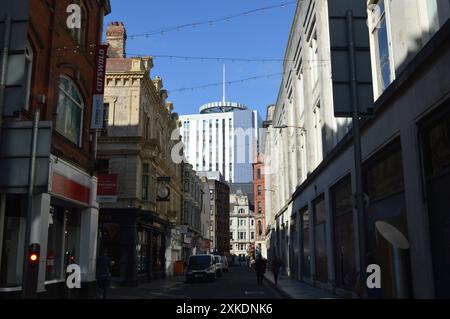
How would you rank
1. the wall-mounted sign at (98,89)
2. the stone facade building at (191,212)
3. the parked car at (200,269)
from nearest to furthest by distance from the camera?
the wall-mounted sign at (98,89) → the parked car at (200,269) → the stone facade building at (191,212)

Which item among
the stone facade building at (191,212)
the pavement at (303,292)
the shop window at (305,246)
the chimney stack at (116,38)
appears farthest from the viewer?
the stone facade building at (191,212)

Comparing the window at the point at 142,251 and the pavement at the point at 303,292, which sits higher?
the window at the point at 142,251

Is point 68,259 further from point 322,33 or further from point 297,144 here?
point 297,144

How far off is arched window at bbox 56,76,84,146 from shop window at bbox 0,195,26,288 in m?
3.14

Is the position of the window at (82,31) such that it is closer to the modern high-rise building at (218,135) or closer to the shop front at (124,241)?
the shop front at (124,241)

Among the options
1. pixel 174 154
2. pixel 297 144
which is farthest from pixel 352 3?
pixel 174 154

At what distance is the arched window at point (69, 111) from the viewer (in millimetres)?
15802

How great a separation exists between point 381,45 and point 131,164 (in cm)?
1860

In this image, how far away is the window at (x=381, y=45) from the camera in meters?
14.6

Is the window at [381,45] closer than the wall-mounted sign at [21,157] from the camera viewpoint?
A: No

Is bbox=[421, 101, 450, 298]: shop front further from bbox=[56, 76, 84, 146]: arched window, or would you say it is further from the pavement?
bbox=[56, 76, 84, 146]: arched window

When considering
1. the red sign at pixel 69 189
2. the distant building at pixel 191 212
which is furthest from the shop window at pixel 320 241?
the distant building at pixel 191 212

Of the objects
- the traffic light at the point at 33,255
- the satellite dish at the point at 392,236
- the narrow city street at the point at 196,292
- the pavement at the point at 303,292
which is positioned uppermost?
the satellite dish at the point at 392,236

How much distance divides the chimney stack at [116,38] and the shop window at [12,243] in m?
21.9
